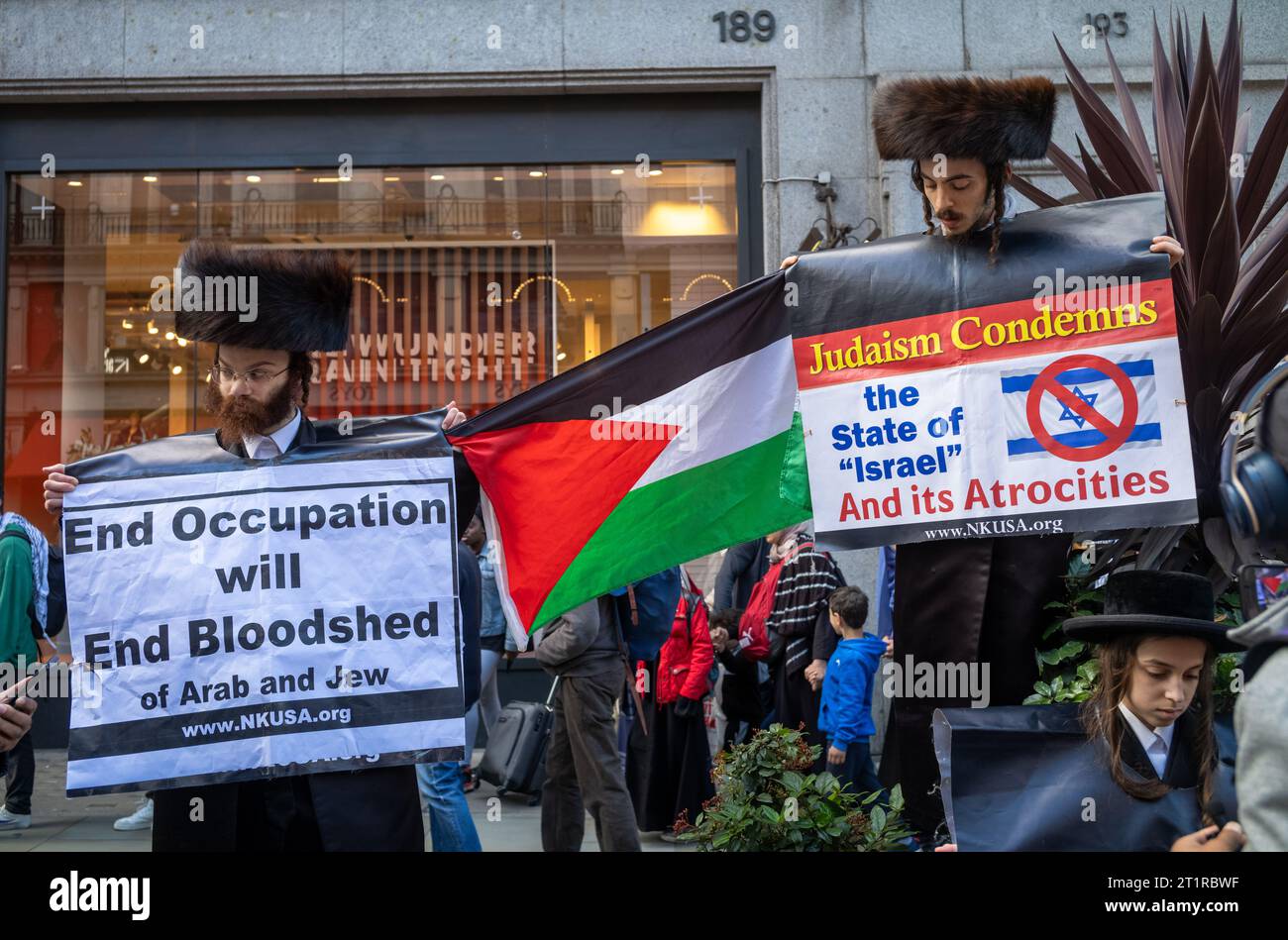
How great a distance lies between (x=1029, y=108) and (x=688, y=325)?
1.35 m

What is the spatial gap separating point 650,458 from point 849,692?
352cm

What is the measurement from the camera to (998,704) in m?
4.34

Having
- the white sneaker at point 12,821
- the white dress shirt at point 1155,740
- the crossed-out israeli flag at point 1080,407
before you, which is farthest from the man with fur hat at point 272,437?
the white sneaker at point 12,821

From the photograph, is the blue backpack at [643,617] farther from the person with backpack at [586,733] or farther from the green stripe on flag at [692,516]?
the green stripe on flag at [692,516]

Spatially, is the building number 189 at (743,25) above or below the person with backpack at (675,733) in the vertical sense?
above

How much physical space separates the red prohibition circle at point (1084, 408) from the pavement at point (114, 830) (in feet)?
14.4

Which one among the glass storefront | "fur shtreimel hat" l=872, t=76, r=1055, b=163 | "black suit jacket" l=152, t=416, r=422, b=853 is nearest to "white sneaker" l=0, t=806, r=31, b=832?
the glass storefront

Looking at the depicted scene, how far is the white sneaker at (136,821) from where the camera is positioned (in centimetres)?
844

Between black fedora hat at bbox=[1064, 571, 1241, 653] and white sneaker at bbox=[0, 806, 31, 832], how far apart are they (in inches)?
286

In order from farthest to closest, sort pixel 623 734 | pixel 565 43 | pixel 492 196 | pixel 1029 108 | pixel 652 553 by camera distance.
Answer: pixel 492 196 < pixel 565 43 < pixel 623 734 < pixel 652 553 < pixel 1029 108

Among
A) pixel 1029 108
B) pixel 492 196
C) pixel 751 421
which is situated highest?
pixel 492 196

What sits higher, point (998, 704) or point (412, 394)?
point (412, 394)
